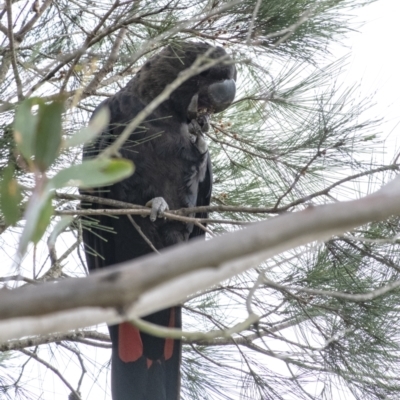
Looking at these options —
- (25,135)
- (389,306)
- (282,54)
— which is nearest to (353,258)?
(389,306)

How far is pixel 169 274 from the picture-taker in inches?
19.9

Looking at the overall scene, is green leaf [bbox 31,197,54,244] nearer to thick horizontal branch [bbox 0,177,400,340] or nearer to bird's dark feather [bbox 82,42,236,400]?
thick horizontal branch [bbox 0,177,400,340]

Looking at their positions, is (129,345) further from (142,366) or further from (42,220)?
(42,220)

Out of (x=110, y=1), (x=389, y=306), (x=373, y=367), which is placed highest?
(x=110, y=1)

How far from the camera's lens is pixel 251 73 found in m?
2.33

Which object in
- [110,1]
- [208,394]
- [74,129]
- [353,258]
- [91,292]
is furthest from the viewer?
[208,394]

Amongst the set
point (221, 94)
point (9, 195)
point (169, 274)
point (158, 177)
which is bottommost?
point (169, 274)

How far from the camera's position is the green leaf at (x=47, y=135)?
592 millimetres

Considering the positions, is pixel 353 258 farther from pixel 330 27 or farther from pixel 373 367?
pixel 330 27

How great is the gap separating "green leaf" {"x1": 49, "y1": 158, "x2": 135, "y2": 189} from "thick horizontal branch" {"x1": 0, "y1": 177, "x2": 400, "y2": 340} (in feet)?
0.31

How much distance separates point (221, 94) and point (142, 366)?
37.7 inches

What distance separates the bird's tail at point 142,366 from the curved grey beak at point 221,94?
71 centimetres

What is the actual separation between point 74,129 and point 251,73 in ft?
3.16

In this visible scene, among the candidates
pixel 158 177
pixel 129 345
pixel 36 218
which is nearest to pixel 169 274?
pixel 36 218
